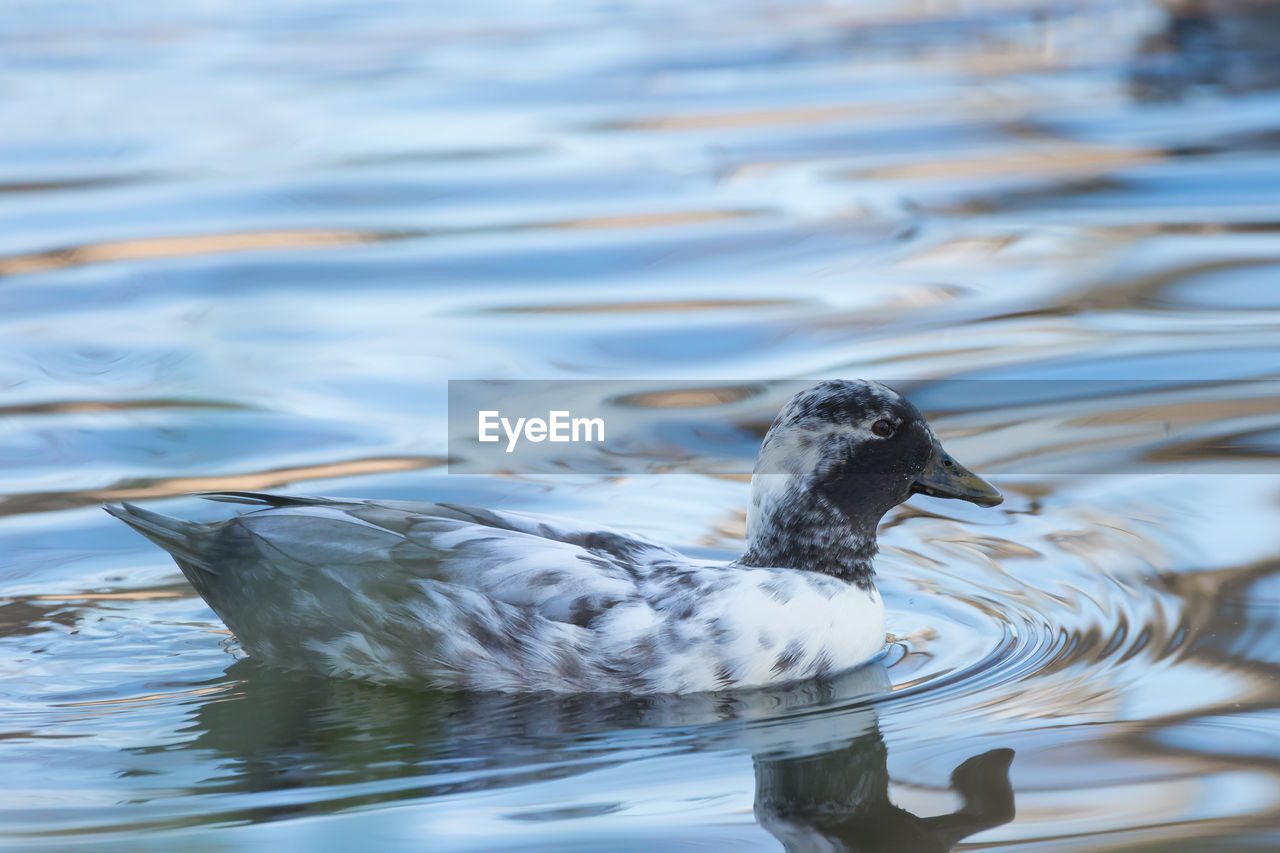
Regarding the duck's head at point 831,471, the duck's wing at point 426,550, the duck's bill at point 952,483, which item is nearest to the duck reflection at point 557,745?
the duck's wing at point 426,550

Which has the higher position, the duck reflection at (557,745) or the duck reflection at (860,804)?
the duck reflection at (557,745)

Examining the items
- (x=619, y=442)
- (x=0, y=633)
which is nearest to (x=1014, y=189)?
(x=619, y=442)

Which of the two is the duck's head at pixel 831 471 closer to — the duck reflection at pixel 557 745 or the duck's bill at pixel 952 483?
the duck's bill at pixel 952 483

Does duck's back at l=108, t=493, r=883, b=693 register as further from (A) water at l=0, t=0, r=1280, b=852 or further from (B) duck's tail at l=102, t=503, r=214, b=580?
(A) water at l=0, t=0, r=1280, b=852

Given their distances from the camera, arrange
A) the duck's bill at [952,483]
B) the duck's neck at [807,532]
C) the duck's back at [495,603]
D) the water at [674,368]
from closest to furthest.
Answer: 1. the water at [674,368]
2. the duck's back at [495,603]
3. the duck's neck at [807,532]
4. the duck's bill at [952,483]

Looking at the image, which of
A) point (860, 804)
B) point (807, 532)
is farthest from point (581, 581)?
point (860, 804)

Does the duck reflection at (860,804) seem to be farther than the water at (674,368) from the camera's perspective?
No
